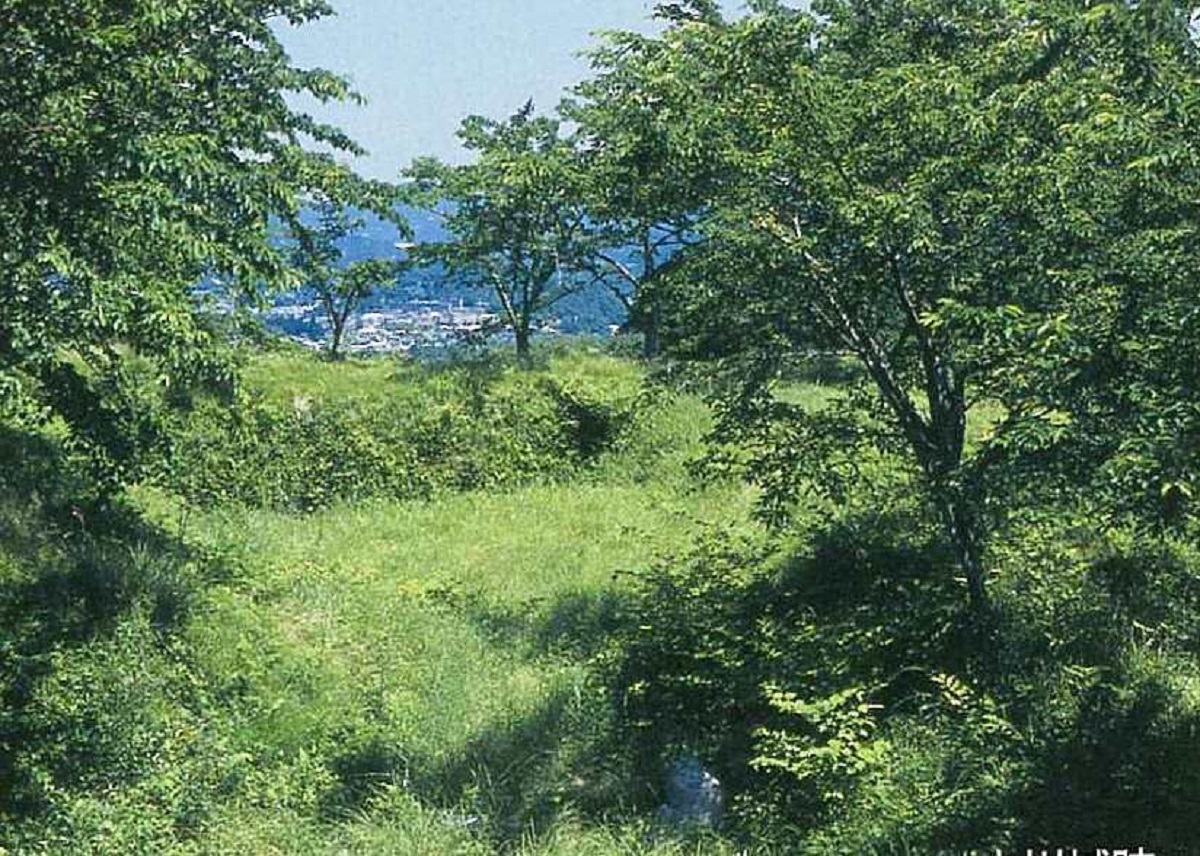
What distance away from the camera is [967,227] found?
24.0 ft

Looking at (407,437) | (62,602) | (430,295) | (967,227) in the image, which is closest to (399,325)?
(430,295)

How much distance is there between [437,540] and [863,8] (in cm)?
777

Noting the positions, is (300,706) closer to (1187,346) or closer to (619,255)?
(1187,346)

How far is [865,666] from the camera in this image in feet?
27.4

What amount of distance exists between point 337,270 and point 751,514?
13.3 metres

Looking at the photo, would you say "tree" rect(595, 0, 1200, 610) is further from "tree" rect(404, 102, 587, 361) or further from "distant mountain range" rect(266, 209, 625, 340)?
"distant mountain range" rect(266, 209, 625, 340)

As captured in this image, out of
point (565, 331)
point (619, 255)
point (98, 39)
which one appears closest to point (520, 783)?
point (98, 39)

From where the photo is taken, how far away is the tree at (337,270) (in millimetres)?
19719

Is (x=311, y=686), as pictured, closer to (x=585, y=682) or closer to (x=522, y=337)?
(x=585, y=682)

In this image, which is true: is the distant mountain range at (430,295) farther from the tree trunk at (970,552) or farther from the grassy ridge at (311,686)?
the tree trunk at (970,552)

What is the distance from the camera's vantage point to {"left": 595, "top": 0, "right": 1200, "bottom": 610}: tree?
5227 millimetres

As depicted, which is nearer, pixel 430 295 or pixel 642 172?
pixel 642 172

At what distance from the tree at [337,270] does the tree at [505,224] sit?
3.74 feet

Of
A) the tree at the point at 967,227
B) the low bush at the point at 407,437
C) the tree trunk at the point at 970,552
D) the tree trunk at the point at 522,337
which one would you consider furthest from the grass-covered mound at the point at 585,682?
the tree trunk at the point at 522,337
